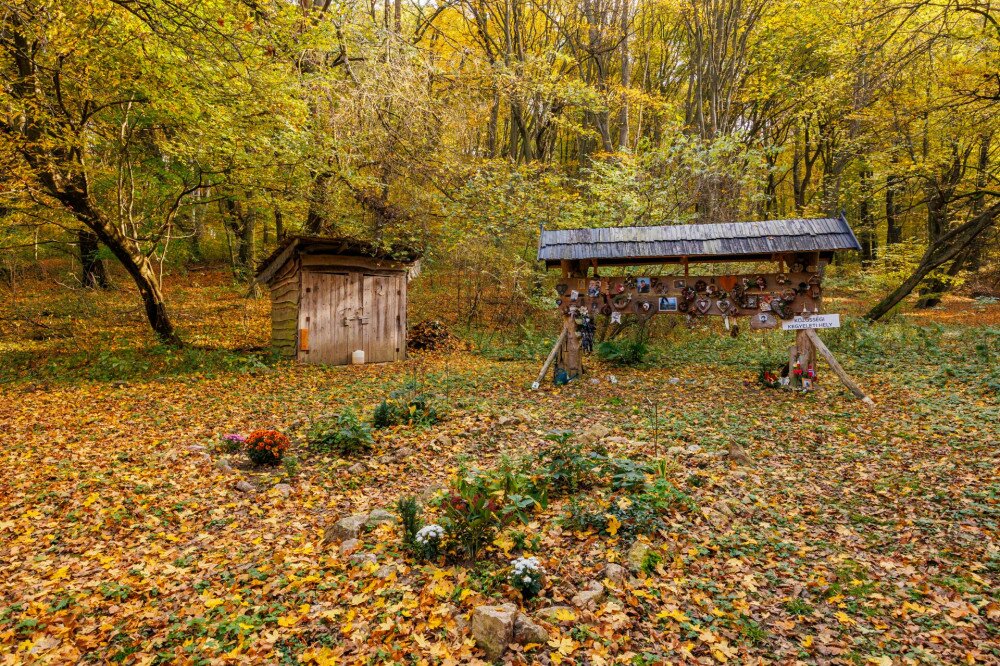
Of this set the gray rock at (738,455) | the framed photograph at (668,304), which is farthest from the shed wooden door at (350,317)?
the gray rock at (738,455)

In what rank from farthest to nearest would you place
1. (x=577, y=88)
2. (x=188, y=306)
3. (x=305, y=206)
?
1. (x=188, y=306)
2. (x=577, y=88)
3. (x=305, y=206)

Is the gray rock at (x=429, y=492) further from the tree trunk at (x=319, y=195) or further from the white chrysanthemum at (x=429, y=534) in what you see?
the tree trunk at (x=319, y=195)

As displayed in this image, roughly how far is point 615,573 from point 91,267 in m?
22.1

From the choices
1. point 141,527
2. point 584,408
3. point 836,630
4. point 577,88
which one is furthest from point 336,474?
point 577,88

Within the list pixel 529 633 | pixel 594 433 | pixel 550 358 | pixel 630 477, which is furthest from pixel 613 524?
pixel 550 358

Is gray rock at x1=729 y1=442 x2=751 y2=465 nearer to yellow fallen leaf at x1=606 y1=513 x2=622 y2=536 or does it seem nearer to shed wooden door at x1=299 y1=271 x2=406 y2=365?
yellow fallen leaf at x1=606 y1=513 x2=622 y2=536

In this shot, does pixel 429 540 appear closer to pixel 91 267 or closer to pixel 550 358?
pixel 550 358

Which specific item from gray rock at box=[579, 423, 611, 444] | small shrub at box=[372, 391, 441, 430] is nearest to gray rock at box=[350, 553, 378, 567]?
gray rock at box=[579, 423, 611, 444]

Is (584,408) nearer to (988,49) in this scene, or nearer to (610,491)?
(610,491)

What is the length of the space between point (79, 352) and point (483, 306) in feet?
37.5

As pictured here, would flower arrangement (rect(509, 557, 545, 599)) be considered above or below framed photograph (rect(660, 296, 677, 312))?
below

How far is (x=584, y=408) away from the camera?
8.20 metres

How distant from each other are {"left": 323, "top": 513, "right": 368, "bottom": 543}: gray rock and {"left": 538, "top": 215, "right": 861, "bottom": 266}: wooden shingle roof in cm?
598

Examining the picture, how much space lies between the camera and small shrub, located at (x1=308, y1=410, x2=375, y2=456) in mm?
6566
